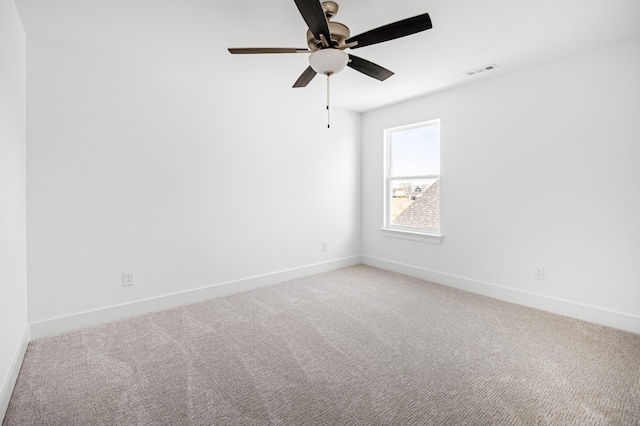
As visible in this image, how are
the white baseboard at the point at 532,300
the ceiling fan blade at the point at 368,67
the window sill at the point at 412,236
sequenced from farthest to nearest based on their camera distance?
the window sill at the point at 412,236 < the white baseboard at the point at 532,300 < the ceiling fan blade at the point at 368,67

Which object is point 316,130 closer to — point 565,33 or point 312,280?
point 312,280

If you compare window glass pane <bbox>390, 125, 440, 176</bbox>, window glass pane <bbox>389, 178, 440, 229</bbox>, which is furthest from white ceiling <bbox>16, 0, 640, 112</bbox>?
window glass pane <bbox>389, 178, 440, 229</bbox>

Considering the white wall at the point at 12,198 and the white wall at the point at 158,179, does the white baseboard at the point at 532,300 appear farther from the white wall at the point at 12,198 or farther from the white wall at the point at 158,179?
the white wall at the point at 12,198

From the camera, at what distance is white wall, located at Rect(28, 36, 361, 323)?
2.53 metres

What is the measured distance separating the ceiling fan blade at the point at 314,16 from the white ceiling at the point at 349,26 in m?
0.38

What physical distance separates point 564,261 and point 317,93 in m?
3.19

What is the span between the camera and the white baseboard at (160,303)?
255 cm

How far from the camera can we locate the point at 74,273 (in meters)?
2.65

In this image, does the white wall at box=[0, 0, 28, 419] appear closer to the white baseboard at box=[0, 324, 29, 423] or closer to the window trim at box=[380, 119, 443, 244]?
the white baseboard at box=[0, 324, 29, 423]

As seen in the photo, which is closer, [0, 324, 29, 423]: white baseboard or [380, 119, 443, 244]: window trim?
[0, 324, 29, 423]: white baseboard

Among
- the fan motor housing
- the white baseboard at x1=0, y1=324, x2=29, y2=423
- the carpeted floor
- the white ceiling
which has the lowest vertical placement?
the carpeted floor

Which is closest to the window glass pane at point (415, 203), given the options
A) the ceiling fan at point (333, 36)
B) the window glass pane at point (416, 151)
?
the window glass pane at point (416, 151)

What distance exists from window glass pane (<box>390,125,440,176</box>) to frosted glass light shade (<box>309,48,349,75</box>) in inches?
93.1

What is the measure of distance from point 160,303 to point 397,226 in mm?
3128
